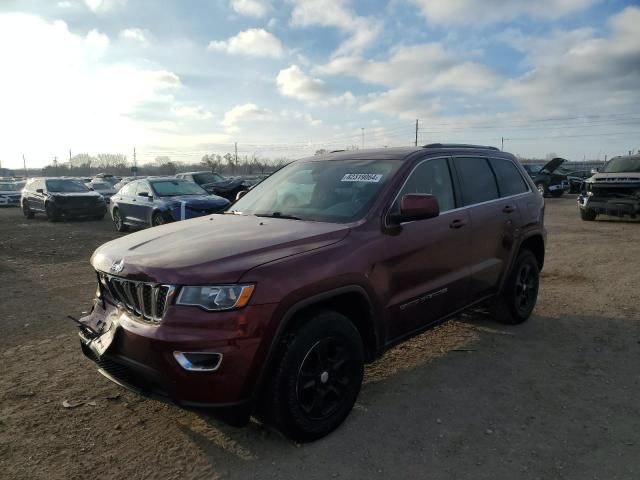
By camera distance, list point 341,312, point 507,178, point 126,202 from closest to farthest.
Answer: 1. point 341,312
2. point 507,178
3. point 126,202

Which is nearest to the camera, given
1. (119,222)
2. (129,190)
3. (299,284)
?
(299,284)

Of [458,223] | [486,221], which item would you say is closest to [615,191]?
[486,221]

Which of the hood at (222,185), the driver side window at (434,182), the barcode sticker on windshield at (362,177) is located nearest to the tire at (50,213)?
the hood at (222,185)

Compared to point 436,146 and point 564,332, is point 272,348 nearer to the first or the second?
point 436,146

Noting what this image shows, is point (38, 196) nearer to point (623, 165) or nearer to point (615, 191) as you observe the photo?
point (615, 191)

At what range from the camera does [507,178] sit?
5.03 m

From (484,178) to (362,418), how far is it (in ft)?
8.62

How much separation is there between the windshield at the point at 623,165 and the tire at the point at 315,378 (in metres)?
14.0

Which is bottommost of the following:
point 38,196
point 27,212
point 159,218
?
point 27,212

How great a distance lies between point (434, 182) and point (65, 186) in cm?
1767

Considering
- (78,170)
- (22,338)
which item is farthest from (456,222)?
(78,170)

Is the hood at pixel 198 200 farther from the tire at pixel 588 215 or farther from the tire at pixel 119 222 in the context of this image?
the tire at pixel 588 215

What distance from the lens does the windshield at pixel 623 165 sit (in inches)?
545

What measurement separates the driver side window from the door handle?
117 mm
